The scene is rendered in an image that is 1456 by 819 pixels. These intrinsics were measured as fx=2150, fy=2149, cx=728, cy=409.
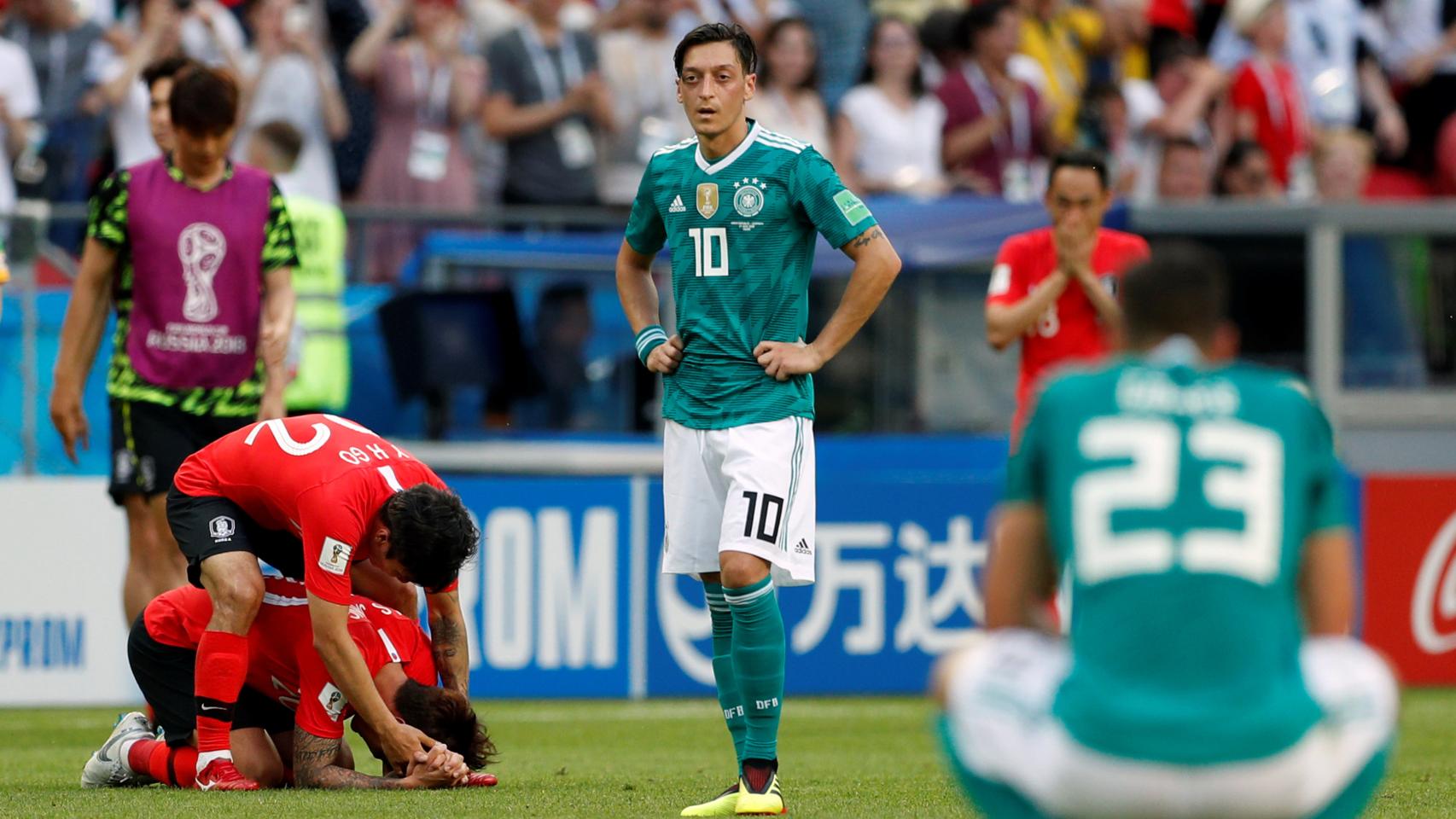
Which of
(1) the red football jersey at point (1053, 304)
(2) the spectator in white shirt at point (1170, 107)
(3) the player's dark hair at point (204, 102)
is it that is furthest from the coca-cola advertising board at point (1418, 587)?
(3) the player's dark hair at point (204, 102)

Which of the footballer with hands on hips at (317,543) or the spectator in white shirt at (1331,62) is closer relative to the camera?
the footballer with hands on hips at (317,543)

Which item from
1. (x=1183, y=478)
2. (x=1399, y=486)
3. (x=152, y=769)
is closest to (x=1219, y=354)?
(x=1183, y=478)

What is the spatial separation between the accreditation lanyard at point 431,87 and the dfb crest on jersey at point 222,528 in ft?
22.3

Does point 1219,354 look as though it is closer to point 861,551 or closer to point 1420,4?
point 861,551

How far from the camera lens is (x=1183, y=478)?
3475mm

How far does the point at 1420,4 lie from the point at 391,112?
7.81 metres

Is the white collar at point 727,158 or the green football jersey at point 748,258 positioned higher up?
the white collar at point 727,158

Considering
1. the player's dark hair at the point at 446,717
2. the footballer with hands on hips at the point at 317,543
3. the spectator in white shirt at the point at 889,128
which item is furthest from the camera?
the spectator in white shirt at the point at 889,128

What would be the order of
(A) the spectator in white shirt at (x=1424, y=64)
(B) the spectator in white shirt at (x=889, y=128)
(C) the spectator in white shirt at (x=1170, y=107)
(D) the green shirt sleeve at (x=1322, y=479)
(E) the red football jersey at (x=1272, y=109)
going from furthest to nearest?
1. (A) the spectator in white shirt at (x=1424, y=64)
2. (E) the red football jersey at (x=1272, y=109)
3. (C) the spectator in white shirt at (x=1170, y=107)
4. (B) the spectator in white shirt at (x=889, y=128)
5. (D) the green shirt sleeve at (x=1322, y=479)

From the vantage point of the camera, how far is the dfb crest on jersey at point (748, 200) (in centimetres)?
637

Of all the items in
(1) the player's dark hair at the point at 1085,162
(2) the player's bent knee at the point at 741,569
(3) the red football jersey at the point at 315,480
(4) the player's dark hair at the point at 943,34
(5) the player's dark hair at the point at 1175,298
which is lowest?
(2) the player's bent knee at the point at 741,569

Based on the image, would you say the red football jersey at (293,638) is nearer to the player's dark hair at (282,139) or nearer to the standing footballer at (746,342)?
the standing footballer at (746,342)

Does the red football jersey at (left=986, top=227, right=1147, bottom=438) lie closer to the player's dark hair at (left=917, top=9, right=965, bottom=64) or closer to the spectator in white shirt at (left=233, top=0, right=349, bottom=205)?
the spectator in white shirt at (left=233, top=0, right=349, bottom=205)

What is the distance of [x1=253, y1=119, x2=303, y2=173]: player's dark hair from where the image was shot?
11.7m
